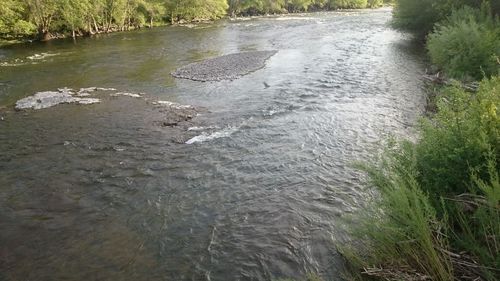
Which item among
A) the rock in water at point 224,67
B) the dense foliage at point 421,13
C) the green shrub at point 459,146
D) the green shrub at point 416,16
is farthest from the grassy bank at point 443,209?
the green shrub at point 416,16

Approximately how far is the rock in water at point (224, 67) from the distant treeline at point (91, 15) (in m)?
21.0

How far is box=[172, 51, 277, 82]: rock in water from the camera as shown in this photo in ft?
75.6

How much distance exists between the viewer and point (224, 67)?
2512 cm

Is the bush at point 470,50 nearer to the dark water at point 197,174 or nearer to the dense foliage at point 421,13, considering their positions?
the dark water at point 197,174

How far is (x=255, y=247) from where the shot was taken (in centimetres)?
789

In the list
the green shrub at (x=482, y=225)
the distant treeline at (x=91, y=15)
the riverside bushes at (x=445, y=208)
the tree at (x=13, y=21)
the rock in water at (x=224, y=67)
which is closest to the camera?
the green shrub at (x=482, y=225)

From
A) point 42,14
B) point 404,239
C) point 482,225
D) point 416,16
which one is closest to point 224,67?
point 416,16

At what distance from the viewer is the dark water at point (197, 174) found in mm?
7637

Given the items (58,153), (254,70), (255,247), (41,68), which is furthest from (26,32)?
(255,247)

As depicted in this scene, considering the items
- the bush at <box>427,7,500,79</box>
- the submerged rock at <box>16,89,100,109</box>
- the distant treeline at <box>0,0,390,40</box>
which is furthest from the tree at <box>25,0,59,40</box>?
the bush at <box>427,7,500,79</box>

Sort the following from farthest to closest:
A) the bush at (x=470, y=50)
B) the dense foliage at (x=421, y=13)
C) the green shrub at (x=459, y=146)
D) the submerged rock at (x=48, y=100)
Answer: the dense foliage at (x=421, y=13), the submerged rock at (x=48, y=100), the bush at (x=470, y=50), the green shrub at (x=459, y=146)

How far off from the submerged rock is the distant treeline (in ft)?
70.5

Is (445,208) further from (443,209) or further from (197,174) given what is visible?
(197,174)

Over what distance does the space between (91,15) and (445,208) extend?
43362 millimetres
